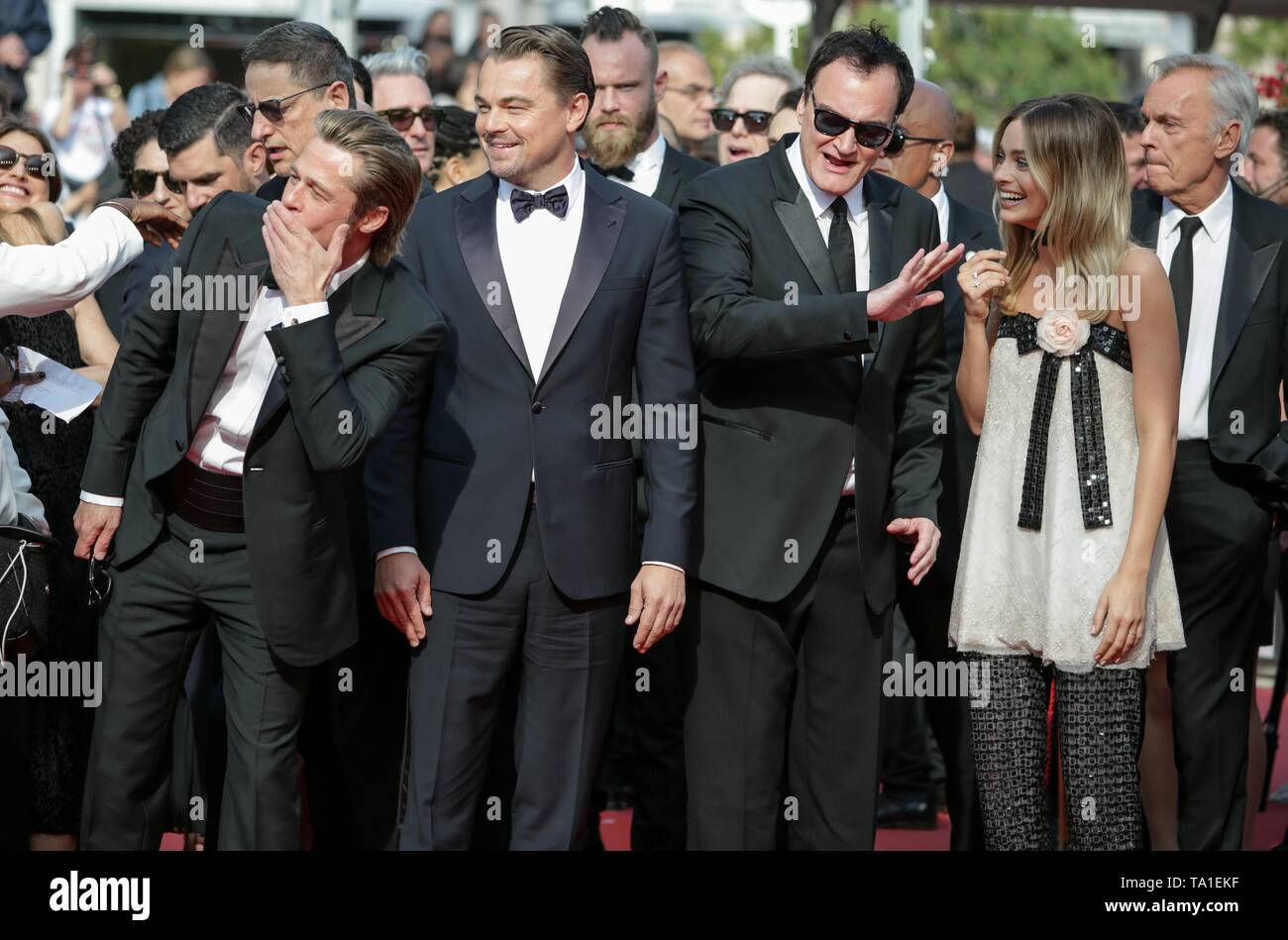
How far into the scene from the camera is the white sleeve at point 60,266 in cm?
408

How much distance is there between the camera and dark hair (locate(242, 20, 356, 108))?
4.82 metres

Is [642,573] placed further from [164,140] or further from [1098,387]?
[164,140]

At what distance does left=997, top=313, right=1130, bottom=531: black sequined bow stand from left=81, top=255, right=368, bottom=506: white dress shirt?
5.89ft

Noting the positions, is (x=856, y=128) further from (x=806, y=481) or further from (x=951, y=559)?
(x=951, y=559)

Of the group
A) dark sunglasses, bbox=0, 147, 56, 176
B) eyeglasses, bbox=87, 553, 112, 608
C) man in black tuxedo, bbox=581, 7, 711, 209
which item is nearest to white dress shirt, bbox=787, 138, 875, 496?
man in black tuxedo, bbox=581, 7, 711, 209

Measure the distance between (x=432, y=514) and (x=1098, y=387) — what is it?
169 cm

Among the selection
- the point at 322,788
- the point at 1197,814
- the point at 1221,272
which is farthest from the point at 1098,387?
the point at 322,788

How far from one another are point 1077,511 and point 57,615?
2869 mm

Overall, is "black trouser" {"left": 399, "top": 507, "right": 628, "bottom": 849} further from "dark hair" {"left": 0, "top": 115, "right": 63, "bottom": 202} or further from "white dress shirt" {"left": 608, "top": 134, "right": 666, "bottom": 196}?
"white dress shirt" {"left": 608, "top": 134, "right": 666, "bottom": 196}

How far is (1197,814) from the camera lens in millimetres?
4945

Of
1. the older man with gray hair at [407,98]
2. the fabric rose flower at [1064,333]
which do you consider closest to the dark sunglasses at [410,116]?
the older man with gray hair at [407,98]

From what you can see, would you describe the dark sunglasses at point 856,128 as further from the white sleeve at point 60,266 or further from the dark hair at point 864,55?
the white sleeve at point 60,266

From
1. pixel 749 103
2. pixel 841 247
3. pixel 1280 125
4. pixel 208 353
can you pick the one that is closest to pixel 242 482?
pixel 208 353

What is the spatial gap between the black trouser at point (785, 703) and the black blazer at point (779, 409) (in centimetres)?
9
